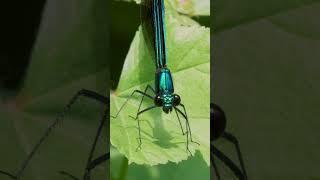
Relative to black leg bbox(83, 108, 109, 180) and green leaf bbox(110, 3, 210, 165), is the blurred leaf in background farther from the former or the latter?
black leg bbox(83, 108, 109, 180)

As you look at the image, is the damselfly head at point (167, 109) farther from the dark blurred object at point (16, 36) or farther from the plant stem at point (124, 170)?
the dark blurred object at point (16, 36)

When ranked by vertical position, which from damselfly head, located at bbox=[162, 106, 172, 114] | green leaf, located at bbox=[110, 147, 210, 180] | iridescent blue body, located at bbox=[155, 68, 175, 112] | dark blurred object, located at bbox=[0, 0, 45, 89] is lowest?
green leaf, located at bbox=[110, 147, 210, 180]

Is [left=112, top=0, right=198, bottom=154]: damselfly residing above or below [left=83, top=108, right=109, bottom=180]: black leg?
above

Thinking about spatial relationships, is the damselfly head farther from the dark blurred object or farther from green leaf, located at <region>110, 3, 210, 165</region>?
the dark blurred object

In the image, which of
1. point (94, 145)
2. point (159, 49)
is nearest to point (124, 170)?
point (94, 145)

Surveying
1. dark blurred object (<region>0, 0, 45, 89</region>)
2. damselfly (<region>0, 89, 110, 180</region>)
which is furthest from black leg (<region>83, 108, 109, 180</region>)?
dark blurred object (<region>0, 0, 45, 89</region>)

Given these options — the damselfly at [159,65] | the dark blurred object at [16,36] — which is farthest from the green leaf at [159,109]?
the dark blurred object at [16,36]

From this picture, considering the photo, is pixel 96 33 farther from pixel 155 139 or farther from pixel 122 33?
pixel 155 139
